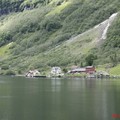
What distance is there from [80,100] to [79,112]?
821 inches

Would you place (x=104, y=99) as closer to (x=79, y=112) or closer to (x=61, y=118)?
(x=79, y=112)

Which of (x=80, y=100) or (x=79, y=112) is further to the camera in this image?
(x=80, y=100)

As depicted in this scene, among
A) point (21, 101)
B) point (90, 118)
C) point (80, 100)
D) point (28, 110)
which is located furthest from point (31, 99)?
point (90, 118)

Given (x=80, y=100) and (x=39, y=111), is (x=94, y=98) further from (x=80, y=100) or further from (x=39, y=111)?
(x=39, y=111)

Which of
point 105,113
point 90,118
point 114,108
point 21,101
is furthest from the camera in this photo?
point 21,101

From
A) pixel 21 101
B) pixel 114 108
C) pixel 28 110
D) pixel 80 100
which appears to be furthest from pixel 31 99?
pixel 114 108

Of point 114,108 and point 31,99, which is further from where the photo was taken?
point 31,99

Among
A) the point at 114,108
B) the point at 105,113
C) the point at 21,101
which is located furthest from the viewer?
the point at 21,101

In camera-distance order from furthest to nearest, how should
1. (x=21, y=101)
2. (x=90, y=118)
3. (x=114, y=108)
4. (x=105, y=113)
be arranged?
(x=21, y=101), (x=114, y=108), (x=105, y=113), (x=90, y=118)

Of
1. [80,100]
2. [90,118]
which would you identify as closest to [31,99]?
[80,100]

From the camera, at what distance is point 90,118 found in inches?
2894

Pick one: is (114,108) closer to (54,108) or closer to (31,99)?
(54,108)

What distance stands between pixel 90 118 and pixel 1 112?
1943cm

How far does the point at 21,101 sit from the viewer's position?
328 feet
